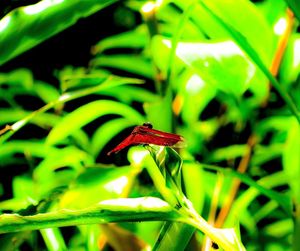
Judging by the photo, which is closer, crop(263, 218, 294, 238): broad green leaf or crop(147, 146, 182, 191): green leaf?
crop(147, 146, 182, 191): green leaf

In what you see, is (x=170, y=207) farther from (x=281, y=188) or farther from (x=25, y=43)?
(x=281, y=188)

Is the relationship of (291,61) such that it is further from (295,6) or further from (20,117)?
(20,117)

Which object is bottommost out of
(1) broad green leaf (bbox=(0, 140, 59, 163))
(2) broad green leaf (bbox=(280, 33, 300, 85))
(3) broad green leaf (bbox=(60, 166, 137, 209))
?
(3) broad green leaf (bbox=(60, 166, 137, 209))

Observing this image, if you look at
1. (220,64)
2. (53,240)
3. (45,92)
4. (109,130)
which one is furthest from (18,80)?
(220,64)

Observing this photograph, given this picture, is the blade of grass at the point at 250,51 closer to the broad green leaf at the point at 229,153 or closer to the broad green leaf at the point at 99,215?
the broad green leaf at the point at 99,215

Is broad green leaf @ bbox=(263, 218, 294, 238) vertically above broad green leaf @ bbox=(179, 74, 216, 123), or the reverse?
broad green leaf @ bbox=(179, 74, 216, 123)

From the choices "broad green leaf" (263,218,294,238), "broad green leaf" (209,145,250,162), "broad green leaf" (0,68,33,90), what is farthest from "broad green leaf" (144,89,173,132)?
"broad green leaf" (0,68,33,90)

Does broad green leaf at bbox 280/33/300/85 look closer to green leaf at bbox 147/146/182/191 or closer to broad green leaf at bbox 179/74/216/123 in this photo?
broad green leaf at bbox 179/74/216/123
